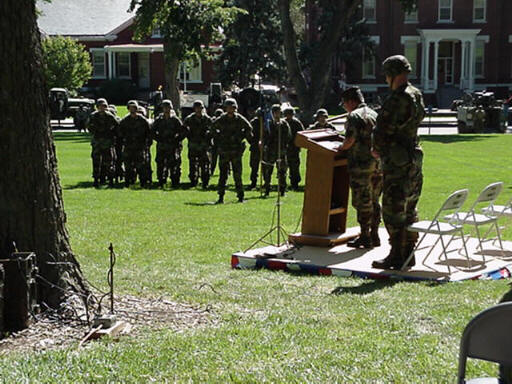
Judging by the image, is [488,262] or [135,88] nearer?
[488,262]

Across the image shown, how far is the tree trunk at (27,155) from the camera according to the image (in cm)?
678

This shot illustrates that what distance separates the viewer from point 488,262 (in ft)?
31.7

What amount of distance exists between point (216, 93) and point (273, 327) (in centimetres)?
3288

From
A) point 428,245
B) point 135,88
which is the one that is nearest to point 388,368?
A: point 428,245

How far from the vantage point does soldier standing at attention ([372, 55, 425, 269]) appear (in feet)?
29.0

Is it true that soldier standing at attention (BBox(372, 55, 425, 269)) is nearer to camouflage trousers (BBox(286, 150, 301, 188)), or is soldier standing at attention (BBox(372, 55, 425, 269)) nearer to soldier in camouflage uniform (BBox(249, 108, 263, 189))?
soldier in camouflage uniform (BBox(249, 108, 263, 189))

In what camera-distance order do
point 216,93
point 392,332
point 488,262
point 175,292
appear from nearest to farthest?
point 392,332
point 175,292
point 488,262
point 216,93

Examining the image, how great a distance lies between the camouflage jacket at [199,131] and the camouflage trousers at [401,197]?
11534mm

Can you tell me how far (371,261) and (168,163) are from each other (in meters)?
11.8

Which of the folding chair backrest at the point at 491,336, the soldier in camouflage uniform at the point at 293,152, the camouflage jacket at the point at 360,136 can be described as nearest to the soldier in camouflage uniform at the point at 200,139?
the soldier in camouflage uniform at the point at 293,152

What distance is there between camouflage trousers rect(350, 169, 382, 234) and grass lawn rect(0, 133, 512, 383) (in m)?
1.68

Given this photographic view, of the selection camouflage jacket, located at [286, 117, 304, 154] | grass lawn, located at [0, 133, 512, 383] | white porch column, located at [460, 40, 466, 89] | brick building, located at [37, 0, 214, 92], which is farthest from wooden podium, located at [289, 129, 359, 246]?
white porch column, located at [460, 40, 466, 89]

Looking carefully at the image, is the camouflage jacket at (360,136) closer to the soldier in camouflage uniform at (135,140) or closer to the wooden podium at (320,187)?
the wooden podium at (320,187)

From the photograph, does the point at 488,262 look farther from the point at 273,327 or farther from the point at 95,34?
the point at 95,34
